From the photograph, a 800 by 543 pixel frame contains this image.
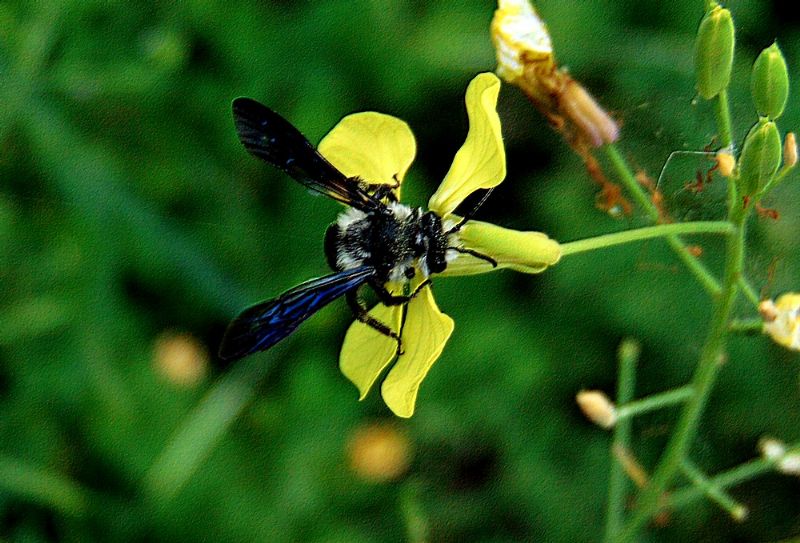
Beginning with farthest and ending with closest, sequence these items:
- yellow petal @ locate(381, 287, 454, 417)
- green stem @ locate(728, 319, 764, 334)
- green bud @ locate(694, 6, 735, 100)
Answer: green stem @ locate(728, 319, 764, 334)
green bud @ locate(694, 6, 735, 100)
yellow petal @ locate(381, 287, 454, 417)

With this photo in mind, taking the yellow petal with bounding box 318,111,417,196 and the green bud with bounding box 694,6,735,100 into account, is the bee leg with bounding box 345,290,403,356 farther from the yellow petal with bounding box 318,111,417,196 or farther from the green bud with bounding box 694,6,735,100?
the green bud with bounding box 694,6,735,100

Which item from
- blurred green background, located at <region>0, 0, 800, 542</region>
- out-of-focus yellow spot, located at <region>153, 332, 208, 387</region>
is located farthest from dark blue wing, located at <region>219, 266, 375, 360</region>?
out-of-focus yellow spot, located at <region>153, 332, 208, 387</region>

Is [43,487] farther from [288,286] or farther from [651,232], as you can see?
[651,232]

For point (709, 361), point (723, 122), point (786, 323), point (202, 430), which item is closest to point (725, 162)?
point (723, 122)

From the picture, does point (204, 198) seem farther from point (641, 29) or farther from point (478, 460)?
point (641, 29)

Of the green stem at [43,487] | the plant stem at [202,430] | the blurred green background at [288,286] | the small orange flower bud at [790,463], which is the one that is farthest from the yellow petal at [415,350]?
the green stem at [43,487]

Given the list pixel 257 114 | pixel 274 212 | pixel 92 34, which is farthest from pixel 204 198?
pixel 257 114
